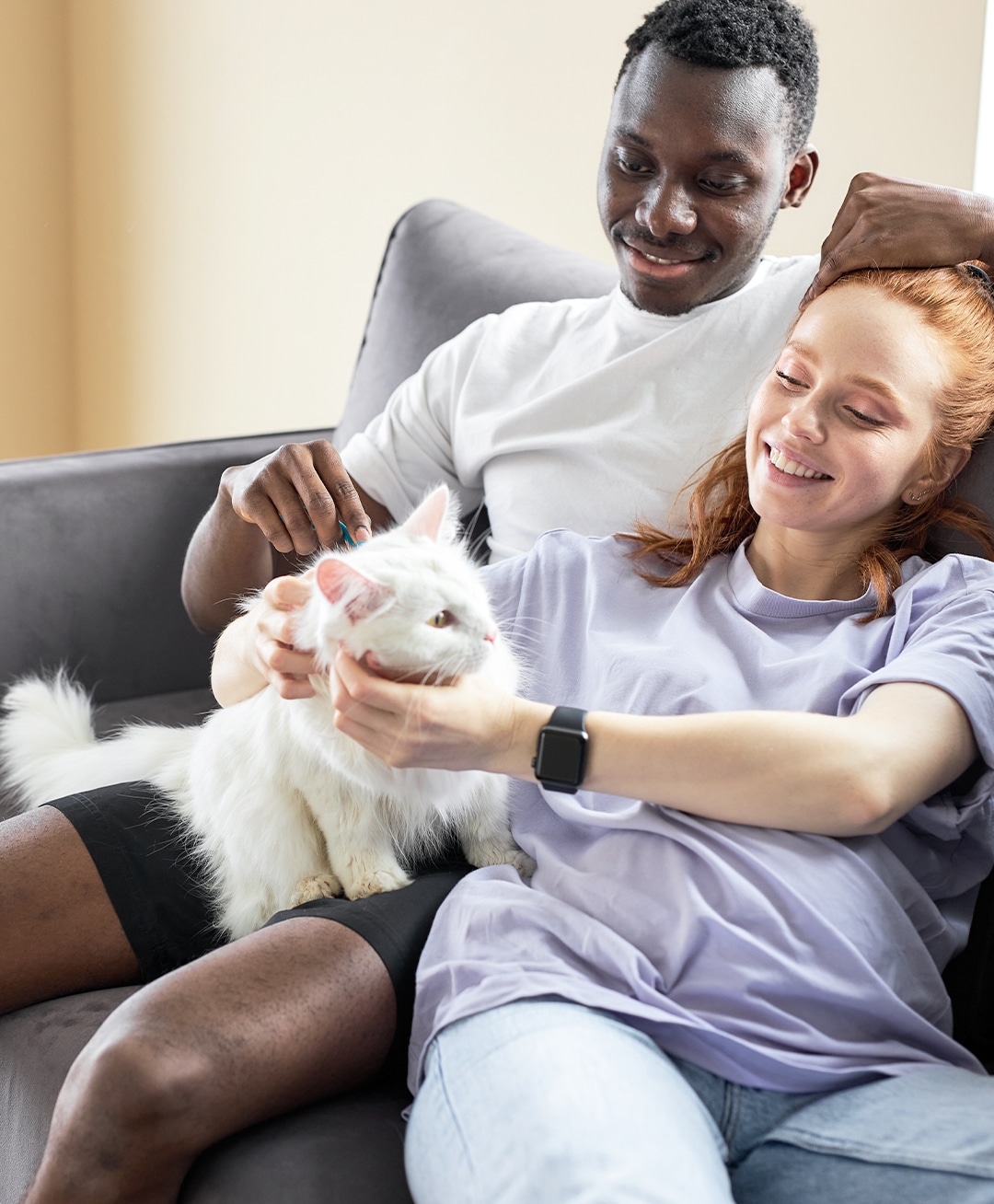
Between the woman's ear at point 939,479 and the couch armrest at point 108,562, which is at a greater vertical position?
the woman's ear at point 939,479

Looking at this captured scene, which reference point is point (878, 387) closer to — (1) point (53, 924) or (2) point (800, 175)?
(2) point (800, 175)

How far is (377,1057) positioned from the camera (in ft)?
→ 3.39

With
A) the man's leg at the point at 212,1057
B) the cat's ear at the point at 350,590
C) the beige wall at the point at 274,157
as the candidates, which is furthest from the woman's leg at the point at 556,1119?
the beige wall at the point at 274,157

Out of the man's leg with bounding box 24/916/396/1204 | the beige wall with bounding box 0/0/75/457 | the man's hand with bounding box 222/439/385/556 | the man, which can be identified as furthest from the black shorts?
the beige wall with bounding box 0/0/75/457

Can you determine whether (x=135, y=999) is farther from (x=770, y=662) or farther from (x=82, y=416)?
(x=82, y=416)

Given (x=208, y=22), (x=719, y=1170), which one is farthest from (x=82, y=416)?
(x=719, y=1170)

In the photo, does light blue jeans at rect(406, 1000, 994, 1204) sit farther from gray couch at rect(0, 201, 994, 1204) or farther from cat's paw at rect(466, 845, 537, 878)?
gray couch at rect(0, 201, 994, 1204)

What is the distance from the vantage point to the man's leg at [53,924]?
1.18 m

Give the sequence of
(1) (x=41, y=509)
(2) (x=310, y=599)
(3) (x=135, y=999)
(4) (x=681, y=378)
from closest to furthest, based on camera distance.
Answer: (3) (x=135, y=999) → (2) (x=310, y=599) → (4) (x=681, y=378) → (1) (x=41, y=509)

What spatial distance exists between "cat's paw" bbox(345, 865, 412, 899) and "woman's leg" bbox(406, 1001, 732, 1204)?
9.8 inches

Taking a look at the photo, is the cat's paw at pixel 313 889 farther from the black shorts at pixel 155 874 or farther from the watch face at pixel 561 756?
the watch face at pixel 561 756

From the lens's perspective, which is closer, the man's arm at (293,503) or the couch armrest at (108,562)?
the man's arm at (293,503)

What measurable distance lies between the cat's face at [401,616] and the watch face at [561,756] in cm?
10

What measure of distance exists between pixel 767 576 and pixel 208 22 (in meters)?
2.64
